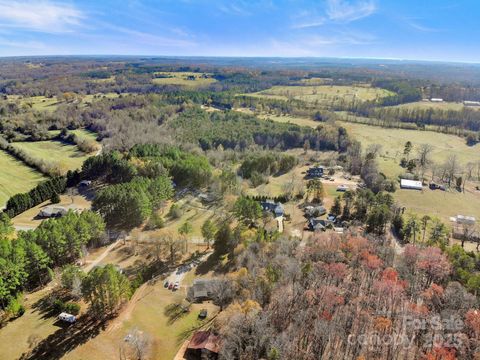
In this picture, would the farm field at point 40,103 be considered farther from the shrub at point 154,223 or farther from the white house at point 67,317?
the white house at point 67,317

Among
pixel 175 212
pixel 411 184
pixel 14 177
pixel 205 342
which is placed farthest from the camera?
pixel 14 177

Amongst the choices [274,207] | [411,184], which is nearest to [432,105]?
[411,184]

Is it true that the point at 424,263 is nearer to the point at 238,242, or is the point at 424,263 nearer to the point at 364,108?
the point at 238,242

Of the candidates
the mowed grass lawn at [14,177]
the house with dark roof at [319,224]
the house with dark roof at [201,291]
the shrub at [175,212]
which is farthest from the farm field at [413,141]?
the mowed grass lawn at [14,177]

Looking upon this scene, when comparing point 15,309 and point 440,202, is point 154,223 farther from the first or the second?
point 440,202

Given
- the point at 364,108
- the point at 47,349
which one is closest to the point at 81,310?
the point at 47,349
